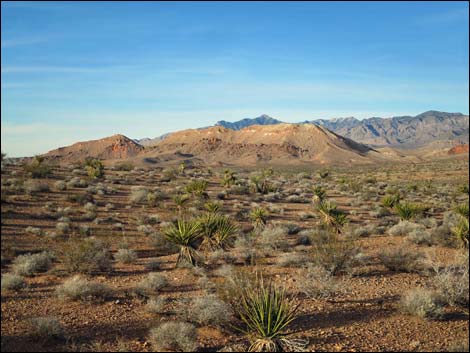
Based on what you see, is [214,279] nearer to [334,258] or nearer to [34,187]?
[334,258]

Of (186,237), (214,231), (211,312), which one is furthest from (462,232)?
(211,312)

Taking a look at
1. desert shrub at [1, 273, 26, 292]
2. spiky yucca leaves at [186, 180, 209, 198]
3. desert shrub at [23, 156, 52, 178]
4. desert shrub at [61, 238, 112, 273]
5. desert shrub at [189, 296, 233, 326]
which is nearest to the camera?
desert shrub at [189, 296, 233, 326]

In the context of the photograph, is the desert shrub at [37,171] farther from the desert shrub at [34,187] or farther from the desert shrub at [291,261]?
the desert shrub at [291,261]

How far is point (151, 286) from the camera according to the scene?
10.1 meters

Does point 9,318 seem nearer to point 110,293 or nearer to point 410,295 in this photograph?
point 110,293

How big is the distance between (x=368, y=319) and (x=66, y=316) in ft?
21.4

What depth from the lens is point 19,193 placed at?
2398 centimetres

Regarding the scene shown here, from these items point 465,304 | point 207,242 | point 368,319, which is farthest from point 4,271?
point 465,304

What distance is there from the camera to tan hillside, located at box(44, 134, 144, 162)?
375 ft

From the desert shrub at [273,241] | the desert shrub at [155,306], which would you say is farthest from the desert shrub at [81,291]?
the desert shrub at [273,241]

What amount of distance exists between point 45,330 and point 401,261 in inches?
401

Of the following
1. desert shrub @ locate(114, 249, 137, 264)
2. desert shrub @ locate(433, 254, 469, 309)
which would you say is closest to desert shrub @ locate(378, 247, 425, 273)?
desert shrub @ locate(433, 254, 469, 309)

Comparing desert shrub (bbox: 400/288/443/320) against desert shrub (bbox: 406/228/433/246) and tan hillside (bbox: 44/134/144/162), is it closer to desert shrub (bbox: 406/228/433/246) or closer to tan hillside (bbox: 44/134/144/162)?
desert shrub (bbox: 406/228/433/246)

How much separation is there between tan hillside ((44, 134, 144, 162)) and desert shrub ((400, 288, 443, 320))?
109366 mm
